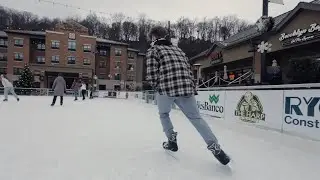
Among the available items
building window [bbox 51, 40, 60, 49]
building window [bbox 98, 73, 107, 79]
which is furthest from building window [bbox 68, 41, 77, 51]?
building window [bbox 98, 73, 107, 79]

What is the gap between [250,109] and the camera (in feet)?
23.8

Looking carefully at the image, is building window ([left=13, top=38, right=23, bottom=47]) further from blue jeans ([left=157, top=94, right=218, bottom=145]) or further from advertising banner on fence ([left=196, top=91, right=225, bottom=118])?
blue jeans ([left=157, top=94, right=218, bottom=145])

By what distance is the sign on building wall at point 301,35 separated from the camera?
13.1 meters

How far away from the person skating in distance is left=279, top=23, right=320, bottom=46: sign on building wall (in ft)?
37.7

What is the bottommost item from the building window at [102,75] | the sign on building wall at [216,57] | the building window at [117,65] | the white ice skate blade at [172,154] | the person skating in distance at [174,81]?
the white ice skate blade at [172,154]

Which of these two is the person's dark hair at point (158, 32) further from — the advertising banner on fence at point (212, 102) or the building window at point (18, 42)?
the building window at point (18, 42)

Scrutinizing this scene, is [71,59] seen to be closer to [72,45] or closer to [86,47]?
[72,45]

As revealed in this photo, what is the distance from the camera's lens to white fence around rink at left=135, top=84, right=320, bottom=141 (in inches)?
210

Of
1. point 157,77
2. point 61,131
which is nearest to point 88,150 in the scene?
point 157,77

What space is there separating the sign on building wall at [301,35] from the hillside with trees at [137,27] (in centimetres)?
3104

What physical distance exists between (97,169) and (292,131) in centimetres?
409

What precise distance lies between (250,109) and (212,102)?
2376 mm

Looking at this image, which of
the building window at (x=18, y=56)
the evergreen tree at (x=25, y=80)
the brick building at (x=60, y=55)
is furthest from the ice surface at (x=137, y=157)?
the building window at (x=18, y=56)

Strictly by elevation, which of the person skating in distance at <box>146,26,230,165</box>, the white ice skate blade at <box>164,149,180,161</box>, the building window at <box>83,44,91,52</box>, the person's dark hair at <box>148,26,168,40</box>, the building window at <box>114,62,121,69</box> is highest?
the building window at <box>83,44,91,52</box>
